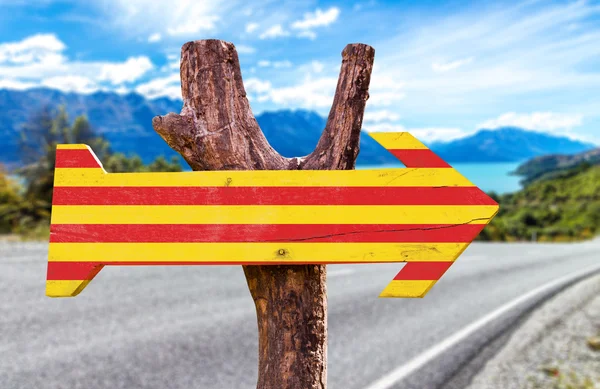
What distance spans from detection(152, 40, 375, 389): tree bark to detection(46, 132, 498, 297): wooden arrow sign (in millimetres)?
135

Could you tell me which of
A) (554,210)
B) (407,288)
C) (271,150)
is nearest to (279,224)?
(271,150)

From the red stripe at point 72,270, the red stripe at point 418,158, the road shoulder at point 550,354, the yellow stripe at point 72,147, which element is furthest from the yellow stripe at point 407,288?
the road shoulder at point 550,354

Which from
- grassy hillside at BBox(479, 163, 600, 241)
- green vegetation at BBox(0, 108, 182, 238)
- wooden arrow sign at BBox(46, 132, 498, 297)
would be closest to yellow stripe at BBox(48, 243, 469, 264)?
wooden arrow sign at BBox(46, 132, 498, 297)

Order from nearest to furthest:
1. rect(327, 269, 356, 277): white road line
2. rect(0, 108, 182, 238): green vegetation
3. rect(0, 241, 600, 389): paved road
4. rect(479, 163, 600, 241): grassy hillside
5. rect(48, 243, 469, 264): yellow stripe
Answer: rect(48, 243, 469, 264): yellow stripe, rect(0, 241, 600, 389): paved road, rect(327, 269, 356, 277): white road line, rect(0, 108, 182, 238): green vegetation, rect(479, 163, 600, 241): grassy hillside

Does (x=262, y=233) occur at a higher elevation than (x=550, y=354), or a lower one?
higher

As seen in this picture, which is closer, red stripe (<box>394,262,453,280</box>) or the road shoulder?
red stripe (<box>394,262,453,280</box>)

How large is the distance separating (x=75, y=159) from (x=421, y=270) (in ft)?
4.10

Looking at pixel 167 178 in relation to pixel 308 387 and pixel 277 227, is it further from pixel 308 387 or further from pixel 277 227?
pixel 308 387

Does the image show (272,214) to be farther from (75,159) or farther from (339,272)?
(339,272)

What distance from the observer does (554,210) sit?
4688 cm

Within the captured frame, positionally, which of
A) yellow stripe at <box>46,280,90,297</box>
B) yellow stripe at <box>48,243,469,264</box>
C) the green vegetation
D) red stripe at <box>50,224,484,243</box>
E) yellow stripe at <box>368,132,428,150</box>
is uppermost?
the green vegetation

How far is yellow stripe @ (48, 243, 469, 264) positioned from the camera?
1.57 metres

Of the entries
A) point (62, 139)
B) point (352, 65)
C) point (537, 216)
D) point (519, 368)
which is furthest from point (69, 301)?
point (537, 216)

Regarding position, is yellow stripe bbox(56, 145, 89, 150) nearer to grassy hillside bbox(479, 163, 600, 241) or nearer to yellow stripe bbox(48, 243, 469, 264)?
yellow stripe bbox(48, 243, 469, 264)
